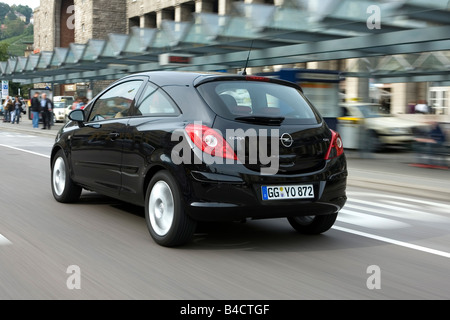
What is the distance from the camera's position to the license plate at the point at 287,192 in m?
5.29

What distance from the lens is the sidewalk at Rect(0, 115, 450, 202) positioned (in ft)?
32.8

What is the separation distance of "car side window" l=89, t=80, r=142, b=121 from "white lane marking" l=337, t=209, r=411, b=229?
2.72 meters

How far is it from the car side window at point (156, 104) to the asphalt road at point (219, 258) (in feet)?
3.82

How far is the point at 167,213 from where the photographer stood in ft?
18.1

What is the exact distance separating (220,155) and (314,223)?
4.98ft

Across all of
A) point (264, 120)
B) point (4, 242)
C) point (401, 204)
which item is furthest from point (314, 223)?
point (401, 204)

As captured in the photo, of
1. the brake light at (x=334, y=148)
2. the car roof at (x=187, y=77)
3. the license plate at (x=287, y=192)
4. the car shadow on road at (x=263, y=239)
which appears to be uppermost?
the car roof at (x=187, y=77)

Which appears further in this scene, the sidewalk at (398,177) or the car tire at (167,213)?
the sidewalk at (398,177)

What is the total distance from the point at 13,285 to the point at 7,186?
18.8ft

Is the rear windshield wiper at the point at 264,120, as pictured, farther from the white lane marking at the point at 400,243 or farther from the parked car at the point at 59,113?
the parked car at the point at 59,113

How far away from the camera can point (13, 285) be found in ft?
14.2

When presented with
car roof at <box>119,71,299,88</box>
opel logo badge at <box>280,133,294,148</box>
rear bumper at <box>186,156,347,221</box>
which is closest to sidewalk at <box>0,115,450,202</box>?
car roof at <box>119,71,299,88</box>

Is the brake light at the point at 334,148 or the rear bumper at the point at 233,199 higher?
the brake light at the point at 334,148

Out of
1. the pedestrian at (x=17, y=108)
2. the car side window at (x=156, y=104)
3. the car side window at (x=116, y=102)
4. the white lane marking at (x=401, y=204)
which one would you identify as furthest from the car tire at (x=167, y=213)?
the pedestrian at (x=17, y=108)
